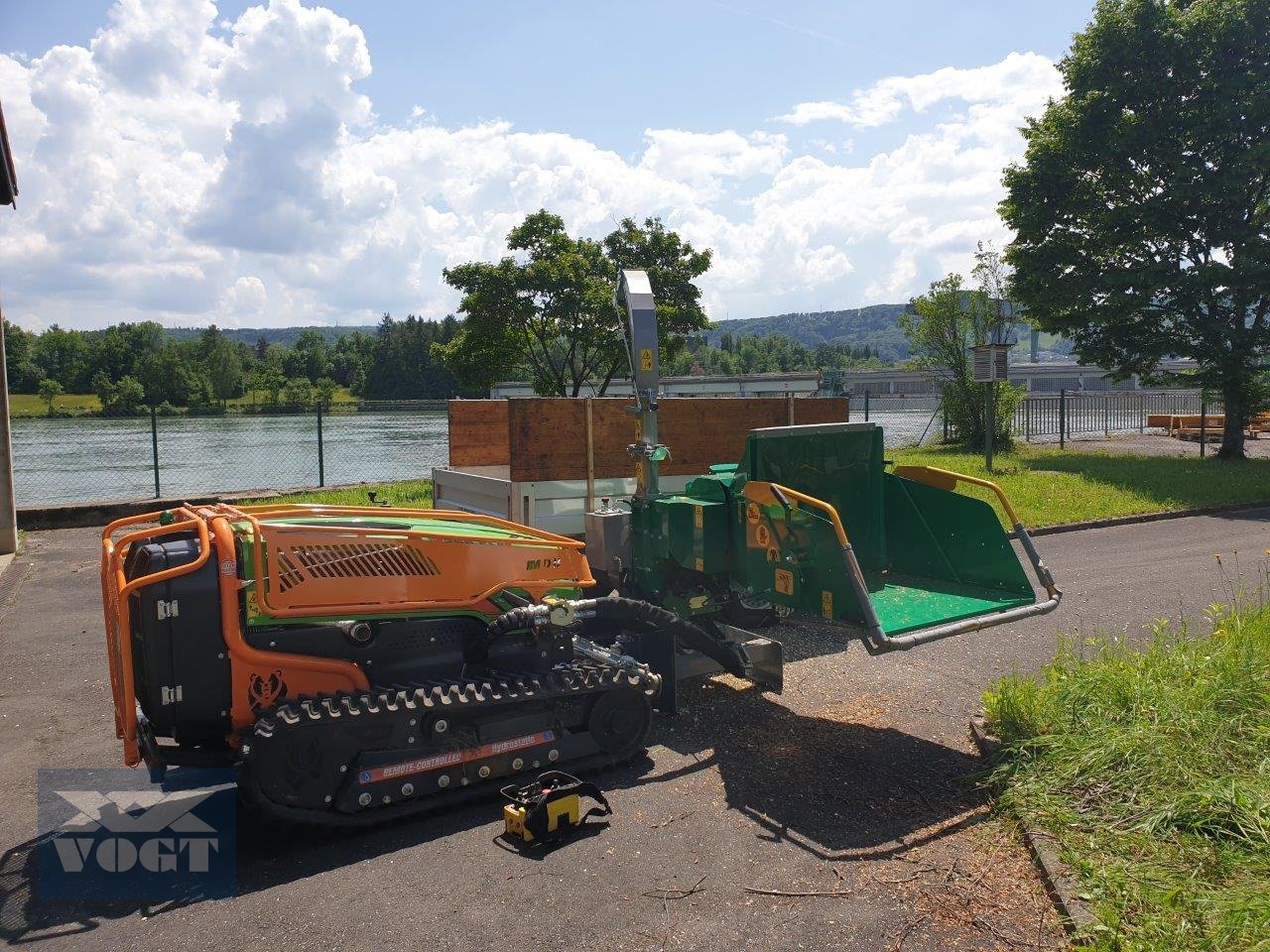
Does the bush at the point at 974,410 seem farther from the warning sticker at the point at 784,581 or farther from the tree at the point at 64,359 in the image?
the tree at the point at 64,359

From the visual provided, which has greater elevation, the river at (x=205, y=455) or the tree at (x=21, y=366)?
the tree at (x=21, y=366)

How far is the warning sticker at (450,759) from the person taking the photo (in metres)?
4.84

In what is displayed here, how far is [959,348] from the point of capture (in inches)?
1001

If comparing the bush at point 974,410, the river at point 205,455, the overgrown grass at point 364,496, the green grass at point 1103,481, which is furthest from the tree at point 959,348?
the overgrown grass at point 364,496

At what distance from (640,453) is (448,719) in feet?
8.97

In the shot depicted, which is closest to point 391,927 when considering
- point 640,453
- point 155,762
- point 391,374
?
point 155,762

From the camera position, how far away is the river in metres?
17.7

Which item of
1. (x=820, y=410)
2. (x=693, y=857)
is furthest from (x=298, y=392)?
(x=693, y=857)

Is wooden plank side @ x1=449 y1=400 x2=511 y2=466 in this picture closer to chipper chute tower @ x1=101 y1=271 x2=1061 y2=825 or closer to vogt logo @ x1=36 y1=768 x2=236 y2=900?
chipper chute tower @ x1=101 y1=271 x2=1061 y2=825

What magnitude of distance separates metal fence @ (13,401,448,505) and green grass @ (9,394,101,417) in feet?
1.71

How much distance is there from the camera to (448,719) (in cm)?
509

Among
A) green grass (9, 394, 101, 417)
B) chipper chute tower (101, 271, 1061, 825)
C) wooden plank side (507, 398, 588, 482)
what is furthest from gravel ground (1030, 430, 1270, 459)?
green grass (9, 394, 101, 417)

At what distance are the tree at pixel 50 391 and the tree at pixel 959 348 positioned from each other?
935 inches

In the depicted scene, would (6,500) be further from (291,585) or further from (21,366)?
(21,366)
